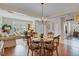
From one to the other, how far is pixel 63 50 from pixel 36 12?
49.0 inches

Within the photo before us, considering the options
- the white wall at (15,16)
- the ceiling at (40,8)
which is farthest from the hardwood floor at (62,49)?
the ceiling at (40,8)

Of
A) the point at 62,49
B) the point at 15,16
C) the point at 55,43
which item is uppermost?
the point at 15,16

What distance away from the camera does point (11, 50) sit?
3660 mm

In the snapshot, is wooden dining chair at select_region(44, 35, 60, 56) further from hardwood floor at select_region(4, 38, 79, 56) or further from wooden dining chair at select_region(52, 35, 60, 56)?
hardwood floor at select_region(4, 38, 79, 56)

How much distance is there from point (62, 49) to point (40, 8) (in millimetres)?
1237

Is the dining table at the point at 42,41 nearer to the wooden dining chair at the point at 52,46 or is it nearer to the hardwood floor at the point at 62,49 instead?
the wooden dining chair at the point at 52,46

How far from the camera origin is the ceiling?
3602 mm

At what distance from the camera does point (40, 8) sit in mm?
3674

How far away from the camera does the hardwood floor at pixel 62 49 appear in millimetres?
3658

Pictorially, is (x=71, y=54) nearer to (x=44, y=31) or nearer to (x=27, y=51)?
(x=44, y=31)

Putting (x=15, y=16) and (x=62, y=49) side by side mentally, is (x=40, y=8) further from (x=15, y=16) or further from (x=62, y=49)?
(x=62, y=49)

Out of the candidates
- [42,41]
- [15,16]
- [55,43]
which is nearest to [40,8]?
[15,16]

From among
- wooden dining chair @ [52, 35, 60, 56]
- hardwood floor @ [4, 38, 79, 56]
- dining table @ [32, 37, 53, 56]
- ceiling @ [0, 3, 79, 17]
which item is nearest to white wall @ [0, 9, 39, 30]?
ceiling @ [0, 3, 79, 17]

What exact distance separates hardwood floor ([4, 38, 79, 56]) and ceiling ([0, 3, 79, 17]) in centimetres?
78
